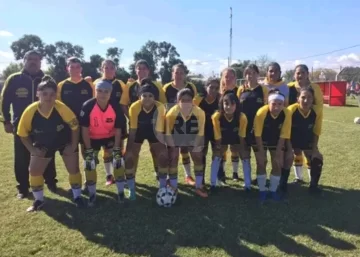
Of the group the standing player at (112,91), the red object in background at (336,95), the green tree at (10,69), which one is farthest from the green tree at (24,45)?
the standing player at (112,91)

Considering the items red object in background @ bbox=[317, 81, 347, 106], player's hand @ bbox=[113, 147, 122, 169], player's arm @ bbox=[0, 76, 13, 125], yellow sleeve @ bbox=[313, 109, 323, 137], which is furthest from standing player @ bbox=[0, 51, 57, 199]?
red object in background @ bbox=[317, 81, 347, 106]

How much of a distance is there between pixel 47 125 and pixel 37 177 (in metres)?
0.78

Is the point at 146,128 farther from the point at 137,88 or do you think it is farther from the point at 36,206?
the point at 36,206

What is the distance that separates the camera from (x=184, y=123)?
540 cm

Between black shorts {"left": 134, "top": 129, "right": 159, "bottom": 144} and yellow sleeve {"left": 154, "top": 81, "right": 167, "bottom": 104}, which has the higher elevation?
yellow sleeve {"left": 154, "top": 81, "right": 167, "bottom": 104}

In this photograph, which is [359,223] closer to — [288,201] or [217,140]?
[288,201]

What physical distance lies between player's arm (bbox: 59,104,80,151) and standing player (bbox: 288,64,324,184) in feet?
11.9

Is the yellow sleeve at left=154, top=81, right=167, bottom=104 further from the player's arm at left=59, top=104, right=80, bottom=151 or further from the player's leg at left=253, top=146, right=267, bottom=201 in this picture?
the player's leg at left=253, top=146, right=267, bottom=201

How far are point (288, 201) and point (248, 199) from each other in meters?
0.60

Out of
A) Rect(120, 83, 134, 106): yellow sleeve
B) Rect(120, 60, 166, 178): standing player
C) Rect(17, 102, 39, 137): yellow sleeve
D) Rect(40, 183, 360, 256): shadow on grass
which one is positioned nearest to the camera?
Rect(40, 183, 360, 256): shadow on grass

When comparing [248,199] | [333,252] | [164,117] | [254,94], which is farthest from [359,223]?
[164,117]

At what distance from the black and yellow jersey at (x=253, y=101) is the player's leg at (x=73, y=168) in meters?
2.75

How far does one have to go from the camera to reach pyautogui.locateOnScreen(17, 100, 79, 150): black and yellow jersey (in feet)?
16.1

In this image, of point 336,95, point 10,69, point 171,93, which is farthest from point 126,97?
point 10,69
